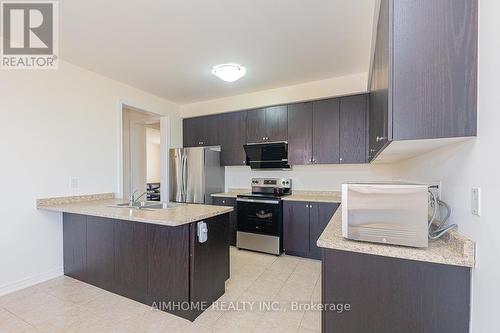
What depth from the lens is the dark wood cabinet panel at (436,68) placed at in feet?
3.31

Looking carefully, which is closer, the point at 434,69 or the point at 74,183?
the point at 434,69

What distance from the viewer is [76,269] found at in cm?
259

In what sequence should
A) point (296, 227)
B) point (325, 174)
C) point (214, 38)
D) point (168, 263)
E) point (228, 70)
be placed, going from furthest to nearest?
point (325, 174) < point (296, 227) < point (228, 70) < point (214, 38) < point (168, 263)

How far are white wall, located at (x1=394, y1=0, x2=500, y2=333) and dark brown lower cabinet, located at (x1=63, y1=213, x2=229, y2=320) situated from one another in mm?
1672

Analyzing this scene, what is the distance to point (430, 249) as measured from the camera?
112cm

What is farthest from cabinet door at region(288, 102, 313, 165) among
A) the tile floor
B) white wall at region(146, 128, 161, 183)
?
white wall at region(146, 128, 161, 183)

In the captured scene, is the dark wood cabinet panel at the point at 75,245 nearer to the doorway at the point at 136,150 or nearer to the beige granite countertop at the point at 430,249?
the doorway at the point at 136,150

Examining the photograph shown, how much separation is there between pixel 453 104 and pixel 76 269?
3.52m

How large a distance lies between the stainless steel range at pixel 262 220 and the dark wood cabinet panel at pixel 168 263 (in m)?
1.67

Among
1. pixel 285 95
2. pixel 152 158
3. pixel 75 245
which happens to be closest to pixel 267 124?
pixel 285 95

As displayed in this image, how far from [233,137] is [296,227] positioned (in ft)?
5.85

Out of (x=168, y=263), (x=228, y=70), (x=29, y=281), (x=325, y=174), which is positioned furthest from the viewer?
(x=325, y=174)

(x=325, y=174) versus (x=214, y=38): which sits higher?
(x=214, y=38)

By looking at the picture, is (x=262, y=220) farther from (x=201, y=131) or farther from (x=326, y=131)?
(x=201, y=131)
